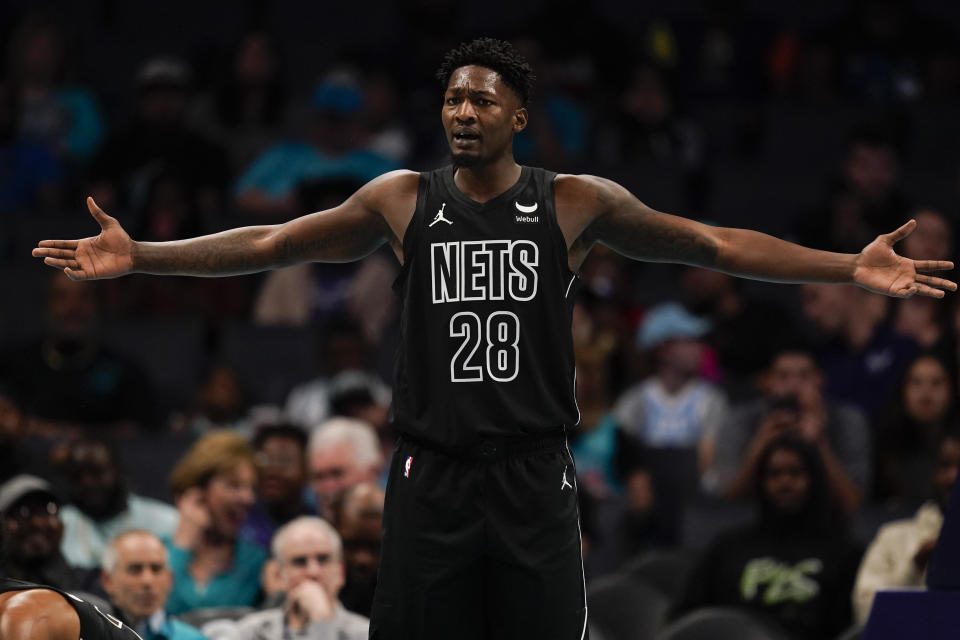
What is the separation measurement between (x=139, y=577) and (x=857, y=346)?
426cm

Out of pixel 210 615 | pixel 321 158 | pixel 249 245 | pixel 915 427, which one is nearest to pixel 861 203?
pixel 915 427

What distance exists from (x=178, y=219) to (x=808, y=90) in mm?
4110

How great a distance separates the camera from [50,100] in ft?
33.3

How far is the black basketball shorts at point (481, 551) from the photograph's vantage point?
3.58 metres

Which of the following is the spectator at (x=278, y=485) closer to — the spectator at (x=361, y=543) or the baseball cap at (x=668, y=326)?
the spectator at (x=361, y=543)

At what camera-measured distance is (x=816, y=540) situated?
Answer: 6398 millimetres

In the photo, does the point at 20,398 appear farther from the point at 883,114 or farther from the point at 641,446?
the point at 883,114

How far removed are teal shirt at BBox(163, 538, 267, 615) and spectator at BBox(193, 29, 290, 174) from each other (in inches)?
167

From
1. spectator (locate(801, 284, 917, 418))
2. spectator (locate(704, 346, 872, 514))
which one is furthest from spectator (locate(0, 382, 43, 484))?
spectator (locate(801, 284, 917, 418))

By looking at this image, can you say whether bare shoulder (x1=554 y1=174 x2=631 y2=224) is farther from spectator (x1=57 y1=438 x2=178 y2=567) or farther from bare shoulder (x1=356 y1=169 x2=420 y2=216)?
spectator (x1=57 y1=438 x2=178 y2=567)

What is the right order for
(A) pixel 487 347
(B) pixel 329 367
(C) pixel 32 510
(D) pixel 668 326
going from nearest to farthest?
1. (A) pixel 487 347
2. (C) pixel 32 510
3. (B) pixel 329 367
4. (D) pixel 668 326

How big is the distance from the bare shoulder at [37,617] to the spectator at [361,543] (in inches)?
101

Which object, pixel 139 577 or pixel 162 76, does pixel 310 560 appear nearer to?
pixel 139 577

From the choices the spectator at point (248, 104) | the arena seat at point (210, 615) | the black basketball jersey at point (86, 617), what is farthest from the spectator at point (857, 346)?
the black basketball jersey at point (86, 617)
